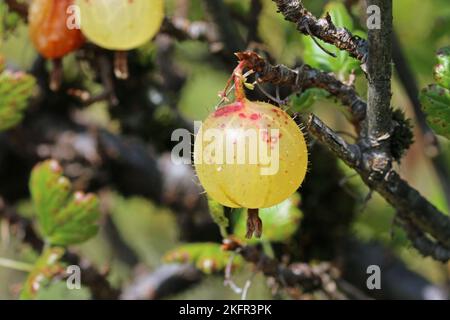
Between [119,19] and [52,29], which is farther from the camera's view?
[52,29]

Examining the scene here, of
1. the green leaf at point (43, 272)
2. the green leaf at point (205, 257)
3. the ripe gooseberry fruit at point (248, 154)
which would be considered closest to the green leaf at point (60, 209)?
the green leaf at point (43, 272)

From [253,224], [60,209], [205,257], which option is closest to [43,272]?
[60,209]

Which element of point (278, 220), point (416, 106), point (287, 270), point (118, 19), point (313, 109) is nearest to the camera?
point (118, 19)

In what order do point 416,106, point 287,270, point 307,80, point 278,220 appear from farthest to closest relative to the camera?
point 416,106
point 278,220
point 287,270
point 307,80

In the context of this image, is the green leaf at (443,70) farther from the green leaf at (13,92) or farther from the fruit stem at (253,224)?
the green leaf at (13,92)

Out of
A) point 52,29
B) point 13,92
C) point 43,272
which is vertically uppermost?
point 52,29

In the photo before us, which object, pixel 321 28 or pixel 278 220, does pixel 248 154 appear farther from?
pixel 278 220

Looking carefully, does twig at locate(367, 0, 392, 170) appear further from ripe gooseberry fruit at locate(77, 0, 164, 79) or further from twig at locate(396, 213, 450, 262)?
ripe gooseberry fruit at locate(77, 0, 164, 79)
